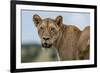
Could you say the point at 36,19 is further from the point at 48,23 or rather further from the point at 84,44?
the point at 84,44

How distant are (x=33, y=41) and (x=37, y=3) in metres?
0.35

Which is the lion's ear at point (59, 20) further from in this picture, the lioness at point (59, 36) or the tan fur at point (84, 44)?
the tan fur at point (84, 44)

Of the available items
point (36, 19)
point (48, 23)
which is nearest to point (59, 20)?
point (48, 23)

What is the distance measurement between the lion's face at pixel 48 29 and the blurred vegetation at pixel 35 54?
6 cm

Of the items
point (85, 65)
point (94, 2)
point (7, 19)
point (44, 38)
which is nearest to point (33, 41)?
point (44, 38)

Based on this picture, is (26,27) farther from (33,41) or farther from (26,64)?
(26,64)

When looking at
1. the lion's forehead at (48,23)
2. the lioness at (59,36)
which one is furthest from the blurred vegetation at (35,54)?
the lion's forehead at (48,23)

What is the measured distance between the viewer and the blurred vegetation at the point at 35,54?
1902 millimetres

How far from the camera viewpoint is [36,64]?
76.3 inches

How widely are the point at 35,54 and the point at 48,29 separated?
265 mm

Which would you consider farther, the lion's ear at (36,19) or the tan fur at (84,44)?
the tan fur at (84,44)

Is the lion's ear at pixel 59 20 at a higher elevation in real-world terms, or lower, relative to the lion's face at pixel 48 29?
higher

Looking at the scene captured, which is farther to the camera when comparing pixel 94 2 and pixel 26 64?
pixel 94 2

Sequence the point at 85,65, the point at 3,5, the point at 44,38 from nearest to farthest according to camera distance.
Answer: the point at 3,5 < the point at 44,38 < the point at 85,65
